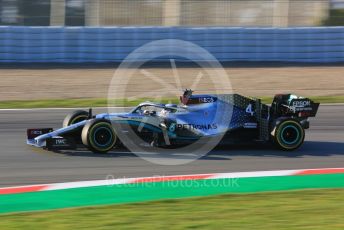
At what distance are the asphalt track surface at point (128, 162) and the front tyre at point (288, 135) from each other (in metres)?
0.13

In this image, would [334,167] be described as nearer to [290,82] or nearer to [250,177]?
[250,177]

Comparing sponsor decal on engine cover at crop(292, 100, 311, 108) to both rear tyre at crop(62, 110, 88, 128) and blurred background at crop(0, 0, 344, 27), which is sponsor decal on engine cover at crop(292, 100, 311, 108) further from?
blurred background at crop(0, 0, 344, 27)

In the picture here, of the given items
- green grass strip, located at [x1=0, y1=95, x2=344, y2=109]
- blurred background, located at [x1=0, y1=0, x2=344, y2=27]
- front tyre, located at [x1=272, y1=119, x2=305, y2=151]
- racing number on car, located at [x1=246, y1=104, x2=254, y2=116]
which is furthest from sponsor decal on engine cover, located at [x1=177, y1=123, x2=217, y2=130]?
blurred background, located at [x1=0, y1=0, x2=344, y2=27]

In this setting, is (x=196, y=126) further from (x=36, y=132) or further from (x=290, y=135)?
(x=36, y=132)

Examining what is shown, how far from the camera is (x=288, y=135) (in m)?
10.4

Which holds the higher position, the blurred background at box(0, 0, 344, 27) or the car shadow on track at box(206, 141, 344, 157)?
the blurred background at box(0, 0, 344, 27)

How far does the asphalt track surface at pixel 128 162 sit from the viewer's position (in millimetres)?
9031

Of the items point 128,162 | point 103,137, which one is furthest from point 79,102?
point 128,162

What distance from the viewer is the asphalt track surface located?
9031 millimetres

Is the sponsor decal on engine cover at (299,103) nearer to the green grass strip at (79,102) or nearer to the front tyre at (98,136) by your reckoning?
the front tyre at (98,136)

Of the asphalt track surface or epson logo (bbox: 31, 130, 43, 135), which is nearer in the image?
the asphalt track surface

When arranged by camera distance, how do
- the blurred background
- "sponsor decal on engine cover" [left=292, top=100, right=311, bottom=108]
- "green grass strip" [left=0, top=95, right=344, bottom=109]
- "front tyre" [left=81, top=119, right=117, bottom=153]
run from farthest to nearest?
the blurred background
"green grass strip" [left=0, top=95, right=344, bottom=109]
"sponsor decal on engine cover" [left=292, top=100, right=311, bottom=108]
"front tyre" [left=81, top=119, right=117, bottom=153]

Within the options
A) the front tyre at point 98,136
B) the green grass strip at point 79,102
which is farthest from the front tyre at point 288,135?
the green grass strip at point 79,102

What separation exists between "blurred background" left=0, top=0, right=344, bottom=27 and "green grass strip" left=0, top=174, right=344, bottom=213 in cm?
1236
